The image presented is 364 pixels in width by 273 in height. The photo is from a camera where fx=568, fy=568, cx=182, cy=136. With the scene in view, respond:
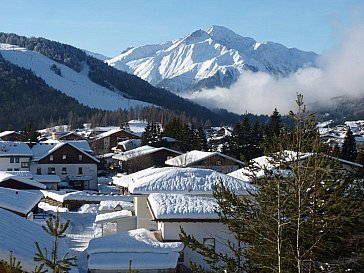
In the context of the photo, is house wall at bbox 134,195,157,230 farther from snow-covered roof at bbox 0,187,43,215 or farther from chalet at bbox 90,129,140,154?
chalet at bbox 90,129,140,154

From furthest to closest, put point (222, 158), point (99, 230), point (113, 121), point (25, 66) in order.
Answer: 1. point (25, 66)
2. point (113, 121)
3. point (222, 158)
4. point (99, 230)

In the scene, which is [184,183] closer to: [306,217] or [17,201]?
[17,201]

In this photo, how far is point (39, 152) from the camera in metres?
54.5

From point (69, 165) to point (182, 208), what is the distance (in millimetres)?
36960

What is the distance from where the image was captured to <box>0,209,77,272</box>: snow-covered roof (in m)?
8.84

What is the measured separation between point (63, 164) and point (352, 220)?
4474 cm

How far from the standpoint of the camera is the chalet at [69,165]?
52250mm

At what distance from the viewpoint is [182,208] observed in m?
17.5

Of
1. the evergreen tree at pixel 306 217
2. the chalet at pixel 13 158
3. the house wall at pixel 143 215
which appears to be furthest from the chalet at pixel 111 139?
the evergreen tree at pixel 306 217

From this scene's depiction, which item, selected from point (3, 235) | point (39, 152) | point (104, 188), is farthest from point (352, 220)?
point (39, 152)

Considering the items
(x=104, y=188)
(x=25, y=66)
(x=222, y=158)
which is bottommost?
(x=104, y=188)

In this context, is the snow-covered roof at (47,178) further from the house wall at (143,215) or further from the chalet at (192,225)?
the chalet at (192,225)

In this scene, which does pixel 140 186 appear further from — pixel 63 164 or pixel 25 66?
pixel 25 66

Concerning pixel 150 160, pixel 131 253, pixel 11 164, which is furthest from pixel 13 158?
pixel 131 253
